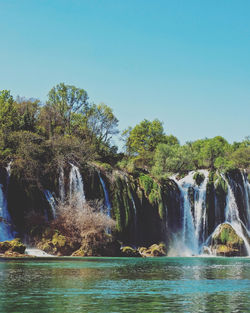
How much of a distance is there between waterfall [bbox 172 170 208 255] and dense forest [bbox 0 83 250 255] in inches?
5.2

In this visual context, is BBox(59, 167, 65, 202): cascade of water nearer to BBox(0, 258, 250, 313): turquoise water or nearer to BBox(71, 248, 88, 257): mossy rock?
BBox(71, 248, 88, 257): mossy rock

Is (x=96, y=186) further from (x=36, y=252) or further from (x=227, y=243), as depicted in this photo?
(x=227, y=243)

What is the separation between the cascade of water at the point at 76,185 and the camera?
5413 centimetres

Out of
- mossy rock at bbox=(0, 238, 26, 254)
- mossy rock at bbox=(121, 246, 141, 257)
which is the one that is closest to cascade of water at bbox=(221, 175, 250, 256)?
mossy rock at bbox=(121, 246, 141, 257)

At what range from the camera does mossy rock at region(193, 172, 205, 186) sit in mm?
69500

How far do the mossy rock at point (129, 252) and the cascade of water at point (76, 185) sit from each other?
6642mm

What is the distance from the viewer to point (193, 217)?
2623 inches

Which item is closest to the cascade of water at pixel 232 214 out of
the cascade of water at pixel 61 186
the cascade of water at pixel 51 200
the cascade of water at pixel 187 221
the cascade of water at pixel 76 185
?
the cascade of water at pixel 187 221

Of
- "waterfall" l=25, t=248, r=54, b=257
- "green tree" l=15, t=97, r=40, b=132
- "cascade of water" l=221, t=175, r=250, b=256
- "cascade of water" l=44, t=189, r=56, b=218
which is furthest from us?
"cascade of water" l=221, t=175, r=250, b=256

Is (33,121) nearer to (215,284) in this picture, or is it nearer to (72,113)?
(72,113)

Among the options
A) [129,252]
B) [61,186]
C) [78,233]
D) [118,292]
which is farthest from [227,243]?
[118,292]

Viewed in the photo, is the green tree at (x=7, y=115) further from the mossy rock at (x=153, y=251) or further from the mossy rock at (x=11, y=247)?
the mossy rock at (x=153, y=251)

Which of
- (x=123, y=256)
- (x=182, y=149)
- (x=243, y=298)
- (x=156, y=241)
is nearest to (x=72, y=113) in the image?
(x=182, y=149)

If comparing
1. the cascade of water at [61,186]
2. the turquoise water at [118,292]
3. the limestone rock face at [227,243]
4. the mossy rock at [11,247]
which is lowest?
the turquoise water at [118,292]
